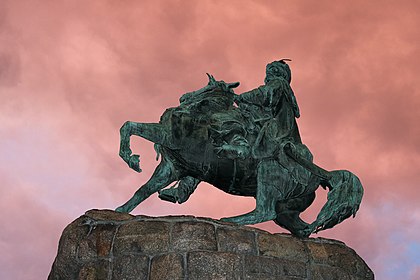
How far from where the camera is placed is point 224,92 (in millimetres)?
8227

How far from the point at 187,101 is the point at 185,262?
2390mm

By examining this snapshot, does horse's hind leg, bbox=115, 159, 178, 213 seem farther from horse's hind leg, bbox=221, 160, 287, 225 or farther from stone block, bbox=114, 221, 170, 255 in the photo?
stone block, bbox=114, 221, 170, 255

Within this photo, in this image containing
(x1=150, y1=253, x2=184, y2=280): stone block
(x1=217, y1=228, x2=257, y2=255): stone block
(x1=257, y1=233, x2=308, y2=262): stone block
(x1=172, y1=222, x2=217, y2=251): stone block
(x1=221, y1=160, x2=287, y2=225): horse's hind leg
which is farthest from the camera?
(x1=221, y1=160, x2=287, y2=225): horse's hind leg

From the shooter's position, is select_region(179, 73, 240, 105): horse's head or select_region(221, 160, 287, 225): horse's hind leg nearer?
select_region(221, 160, 287, 225): horse's hind leg

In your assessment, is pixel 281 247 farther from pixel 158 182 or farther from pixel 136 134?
pixel 136 134

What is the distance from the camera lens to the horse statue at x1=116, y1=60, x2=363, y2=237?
7645 millimetres

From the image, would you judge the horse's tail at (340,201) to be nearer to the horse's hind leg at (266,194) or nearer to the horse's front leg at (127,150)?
the horse's hind leg at (266,194)

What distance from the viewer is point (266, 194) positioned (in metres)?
7.59

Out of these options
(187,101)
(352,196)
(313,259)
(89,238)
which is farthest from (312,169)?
(89,238)

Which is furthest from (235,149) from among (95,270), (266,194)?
(95,270)

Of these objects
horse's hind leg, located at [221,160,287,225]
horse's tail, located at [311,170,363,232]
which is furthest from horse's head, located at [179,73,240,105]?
horse's tail, located at [311,170,363,232]

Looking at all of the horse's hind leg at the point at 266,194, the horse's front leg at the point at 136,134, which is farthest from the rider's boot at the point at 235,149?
the horse's front leg at the point at 136,134

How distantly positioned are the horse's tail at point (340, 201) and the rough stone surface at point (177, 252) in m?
0.64

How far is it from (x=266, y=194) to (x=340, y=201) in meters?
→ 0.87
